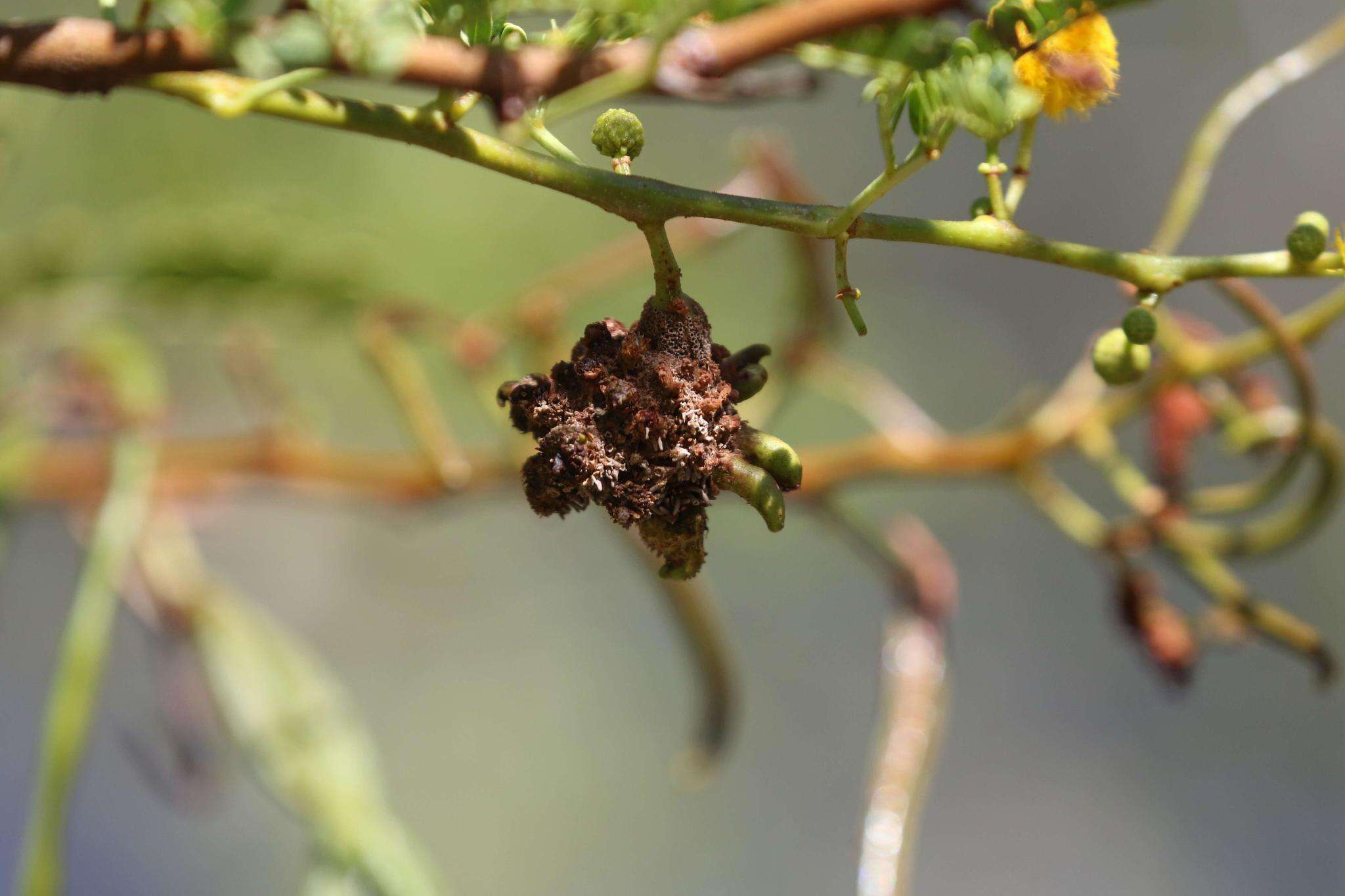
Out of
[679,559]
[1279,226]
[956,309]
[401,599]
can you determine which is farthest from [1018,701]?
[679,559]

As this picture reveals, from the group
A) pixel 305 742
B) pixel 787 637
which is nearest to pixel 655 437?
pixel 305 742

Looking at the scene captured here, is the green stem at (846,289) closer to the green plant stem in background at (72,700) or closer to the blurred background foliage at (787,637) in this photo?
the green plant stem in background at (72,700)

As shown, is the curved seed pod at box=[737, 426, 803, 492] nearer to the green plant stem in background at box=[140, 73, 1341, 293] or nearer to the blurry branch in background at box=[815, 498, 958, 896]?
the green plant stem in background at box=[140, 73, 1341, 293]

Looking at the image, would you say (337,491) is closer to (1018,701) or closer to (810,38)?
(810,38)

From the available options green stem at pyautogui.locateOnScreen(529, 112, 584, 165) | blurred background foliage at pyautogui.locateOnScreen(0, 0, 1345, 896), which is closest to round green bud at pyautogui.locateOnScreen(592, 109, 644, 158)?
green stem at pyautogui.locateOnScreen(529, 112, 584, 165)

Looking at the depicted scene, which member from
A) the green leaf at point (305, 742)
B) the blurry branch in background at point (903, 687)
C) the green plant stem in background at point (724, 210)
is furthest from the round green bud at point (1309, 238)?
the green leaf at point (305, 742)

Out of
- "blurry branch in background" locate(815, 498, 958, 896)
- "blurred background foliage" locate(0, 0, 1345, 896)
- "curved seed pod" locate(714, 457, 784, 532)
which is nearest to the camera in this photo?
"curved seed pod" locate(714, 457, 784, 532)

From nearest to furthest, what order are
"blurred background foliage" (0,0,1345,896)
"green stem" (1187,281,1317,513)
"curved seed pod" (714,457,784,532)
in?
1. "curved seed pod" (714,457,784,532)
2. "green stem" (1187,281,1317,513)
3. "blurred background foliage" (0,0,1345,896)
